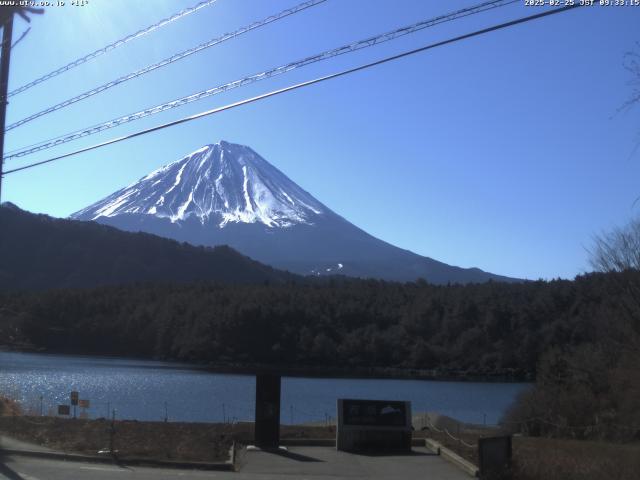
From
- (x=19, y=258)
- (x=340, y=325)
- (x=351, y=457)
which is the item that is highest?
(x=19, y=258)

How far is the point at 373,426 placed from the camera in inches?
715

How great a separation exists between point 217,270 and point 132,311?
2100 inches

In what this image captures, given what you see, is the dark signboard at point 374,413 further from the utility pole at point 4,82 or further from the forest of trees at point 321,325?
the forest of trees at point 321,325

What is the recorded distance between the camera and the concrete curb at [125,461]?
14.8 meters

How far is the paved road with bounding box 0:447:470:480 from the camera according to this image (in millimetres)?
13516

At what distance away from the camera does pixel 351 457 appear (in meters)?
17.0

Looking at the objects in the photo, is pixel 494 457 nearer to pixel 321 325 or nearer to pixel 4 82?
pixel 4 82

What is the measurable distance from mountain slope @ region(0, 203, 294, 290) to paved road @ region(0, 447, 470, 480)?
126239mm

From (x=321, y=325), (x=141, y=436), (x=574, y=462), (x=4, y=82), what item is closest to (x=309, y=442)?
(x=141, y=436)

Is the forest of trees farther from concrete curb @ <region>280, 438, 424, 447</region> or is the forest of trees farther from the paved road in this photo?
the paved road

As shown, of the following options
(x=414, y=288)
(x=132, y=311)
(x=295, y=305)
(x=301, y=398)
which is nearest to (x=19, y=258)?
(x=132, y=311)

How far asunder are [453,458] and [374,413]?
2.36 meters

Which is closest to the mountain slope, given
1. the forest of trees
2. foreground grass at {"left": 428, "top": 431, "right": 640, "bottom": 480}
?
the forest of trees

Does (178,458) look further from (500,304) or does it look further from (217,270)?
(217,270)
